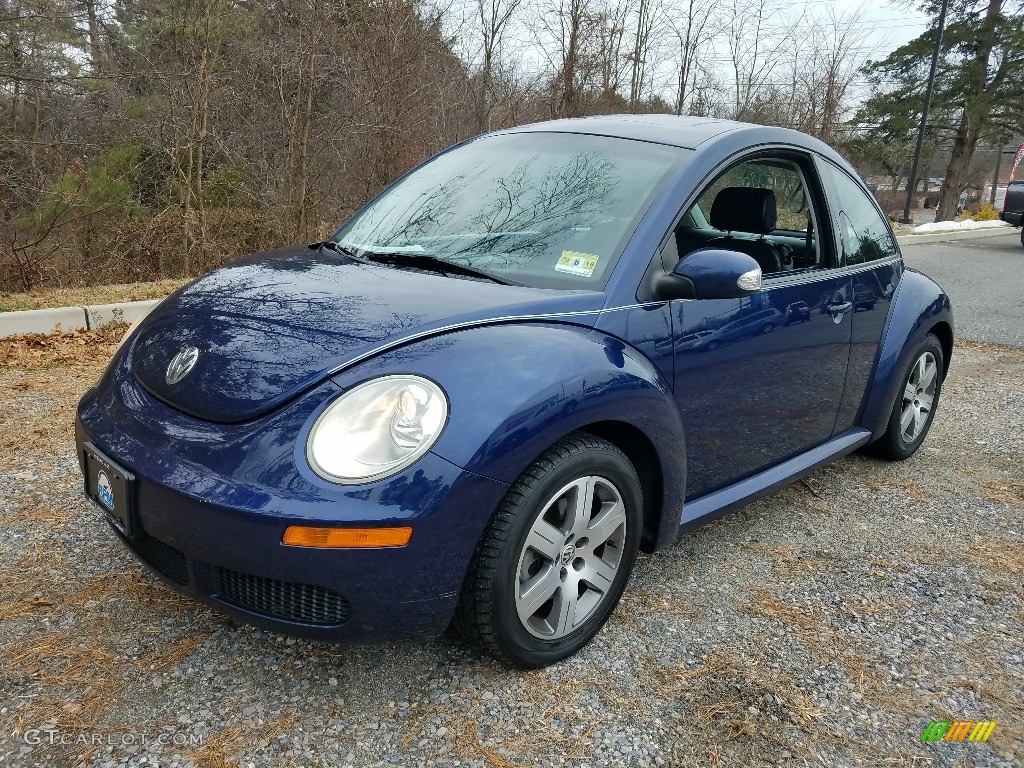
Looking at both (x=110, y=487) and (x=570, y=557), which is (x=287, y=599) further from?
(x=570, y=557)

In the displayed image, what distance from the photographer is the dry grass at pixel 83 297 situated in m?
6.23

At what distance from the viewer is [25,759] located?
72.2 inches

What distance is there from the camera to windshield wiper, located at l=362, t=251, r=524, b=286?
2.48 meters

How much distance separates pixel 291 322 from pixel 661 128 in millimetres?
1669

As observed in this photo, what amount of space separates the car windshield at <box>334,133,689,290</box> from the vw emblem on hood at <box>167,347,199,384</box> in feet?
2.58

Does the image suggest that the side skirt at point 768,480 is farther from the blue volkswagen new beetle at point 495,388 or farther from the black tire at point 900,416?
the black tire at point 900,416

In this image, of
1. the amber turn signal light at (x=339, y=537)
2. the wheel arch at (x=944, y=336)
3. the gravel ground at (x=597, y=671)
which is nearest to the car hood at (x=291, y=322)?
the amber turn signal light at (x=339, y=537)

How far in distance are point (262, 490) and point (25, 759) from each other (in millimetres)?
867

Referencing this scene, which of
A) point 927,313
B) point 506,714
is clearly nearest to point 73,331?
point 506,714

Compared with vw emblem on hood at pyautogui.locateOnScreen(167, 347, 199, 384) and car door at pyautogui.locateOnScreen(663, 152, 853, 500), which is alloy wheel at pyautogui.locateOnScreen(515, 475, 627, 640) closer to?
car door at pyautogui.locateOnScreen(663, 152, 853, 500)

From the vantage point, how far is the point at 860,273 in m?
3.43

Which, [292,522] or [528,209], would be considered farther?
[528,209]

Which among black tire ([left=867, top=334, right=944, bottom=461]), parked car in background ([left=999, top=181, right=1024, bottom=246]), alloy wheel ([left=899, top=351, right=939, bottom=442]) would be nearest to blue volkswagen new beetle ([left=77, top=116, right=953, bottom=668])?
black tire ([left=867, top=334, right=944, bottom=461])

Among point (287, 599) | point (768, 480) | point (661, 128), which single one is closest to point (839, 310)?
point (768, 480)
